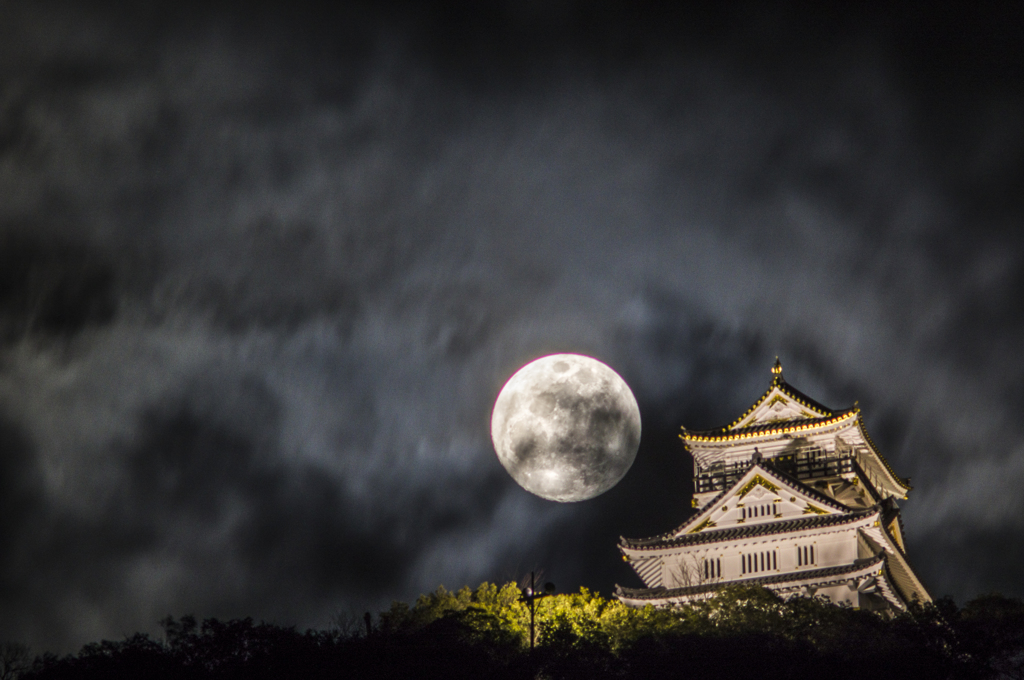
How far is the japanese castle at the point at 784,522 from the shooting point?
48.2 metres

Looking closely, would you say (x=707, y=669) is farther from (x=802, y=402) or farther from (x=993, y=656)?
(x=802, y=402)

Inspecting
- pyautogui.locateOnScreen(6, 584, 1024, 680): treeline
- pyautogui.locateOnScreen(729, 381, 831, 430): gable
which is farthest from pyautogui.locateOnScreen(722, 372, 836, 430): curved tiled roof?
pyautogui.locateOnScreen(6, 584, 1024, 680): treeline

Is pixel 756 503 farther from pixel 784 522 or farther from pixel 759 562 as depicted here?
pixel 759 562

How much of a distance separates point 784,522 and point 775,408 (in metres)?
8.57

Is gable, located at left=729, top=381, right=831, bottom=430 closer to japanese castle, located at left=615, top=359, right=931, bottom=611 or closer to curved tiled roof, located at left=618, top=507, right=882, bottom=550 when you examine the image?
japanese castle, located at left=615, top=359, right=931, bottom=611

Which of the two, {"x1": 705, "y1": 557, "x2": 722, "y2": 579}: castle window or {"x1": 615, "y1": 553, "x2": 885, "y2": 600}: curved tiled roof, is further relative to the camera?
{"x1": 705, "y1": 557, "x2": 722, "y2": 579}: castle window

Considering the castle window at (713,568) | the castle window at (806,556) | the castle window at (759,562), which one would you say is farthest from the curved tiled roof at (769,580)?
the castle window at (713,568)

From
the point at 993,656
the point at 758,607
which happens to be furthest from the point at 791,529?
the point at 993,656

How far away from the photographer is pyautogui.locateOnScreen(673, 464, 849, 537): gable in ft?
164

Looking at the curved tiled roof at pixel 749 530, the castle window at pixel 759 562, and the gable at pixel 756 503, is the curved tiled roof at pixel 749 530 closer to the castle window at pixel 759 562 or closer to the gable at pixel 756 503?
the gable at pixel 756 503

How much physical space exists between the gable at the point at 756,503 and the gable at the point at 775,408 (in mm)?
6479

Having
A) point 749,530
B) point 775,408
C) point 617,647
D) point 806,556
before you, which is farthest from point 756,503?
point 617,647

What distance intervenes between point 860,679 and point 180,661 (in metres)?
23.9

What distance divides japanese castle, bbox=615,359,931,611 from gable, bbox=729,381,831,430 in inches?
2.0
